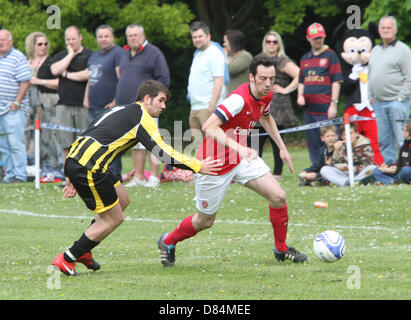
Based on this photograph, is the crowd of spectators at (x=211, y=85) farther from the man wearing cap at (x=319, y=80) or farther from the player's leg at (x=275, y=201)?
the player's leg at (x=275, y=201)

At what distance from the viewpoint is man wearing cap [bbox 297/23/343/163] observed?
14.2 metres

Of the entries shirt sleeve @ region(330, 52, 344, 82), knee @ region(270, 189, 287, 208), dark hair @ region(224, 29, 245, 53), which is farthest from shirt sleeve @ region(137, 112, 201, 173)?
dark hair @ region(224, 29, 245, 53)

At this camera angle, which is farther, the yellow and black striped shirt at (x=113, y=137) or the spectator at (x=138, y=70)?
the spectator at (x=138, y=70)

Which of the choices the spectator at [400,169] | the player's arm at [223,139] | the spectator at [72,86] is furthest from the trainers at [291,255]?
the spectator at [72,86]

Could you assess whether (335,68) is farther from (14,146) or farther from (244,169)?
(244,169)

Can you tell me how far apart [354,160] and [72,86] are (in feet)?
17.6

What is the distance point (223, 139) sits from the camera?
7641 millimetres

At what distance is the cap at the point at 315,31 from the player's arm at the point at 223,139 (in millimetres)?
6763

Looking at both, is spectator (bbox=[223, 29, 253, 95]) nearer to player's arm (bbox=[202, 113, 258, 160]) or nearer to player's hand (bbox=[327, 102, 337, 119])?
player's hand (bbox=[327, 102, 337, 119])

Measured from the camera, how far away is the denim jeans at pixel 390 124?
44.7ft

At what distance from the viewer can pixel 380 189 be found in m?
12.6
